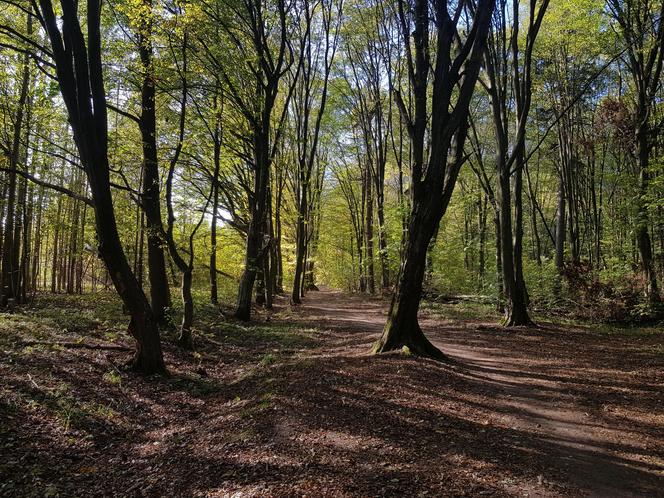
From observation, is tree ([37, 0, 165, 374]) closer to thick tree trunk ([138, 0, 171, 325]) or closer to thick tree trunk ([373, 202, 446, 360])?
thick tree trunk ([138, 0, 171, 325])

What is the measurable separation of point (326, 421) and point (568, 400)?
142 inches

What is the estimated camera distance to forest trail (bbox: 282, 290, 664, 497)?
3835 millimetres

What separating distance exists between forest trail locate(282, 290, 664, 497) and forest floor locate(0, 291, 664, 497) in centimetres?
3

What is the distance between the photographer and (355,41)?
1858cm

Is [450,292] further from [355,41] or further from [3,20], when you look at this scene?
[3,20]

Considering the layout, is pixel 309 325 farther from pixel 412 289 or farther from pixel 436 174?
pixel 436 174

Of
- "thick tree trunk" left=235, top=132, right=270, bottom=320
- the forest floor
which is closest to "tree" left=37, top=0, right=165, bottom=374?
the forest floor

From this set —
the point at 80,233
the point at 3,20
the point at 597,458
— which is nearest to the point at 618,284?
the point at 597,458

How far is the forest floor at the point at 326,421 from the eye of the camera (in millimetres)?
3674

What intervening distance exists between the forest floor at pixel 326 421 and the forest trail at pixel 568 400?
1.1 inches

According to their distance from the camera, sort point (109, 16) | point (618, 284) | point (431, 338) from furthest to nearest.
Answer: point (618, 284)
point (431, 338)
point (109, 16)

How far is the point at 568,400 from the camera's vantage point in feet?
19.0

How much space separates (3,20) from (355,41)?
1306 cm

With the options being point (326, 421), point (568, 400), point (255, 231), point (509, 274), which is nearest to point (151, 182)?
point (255, 231)
